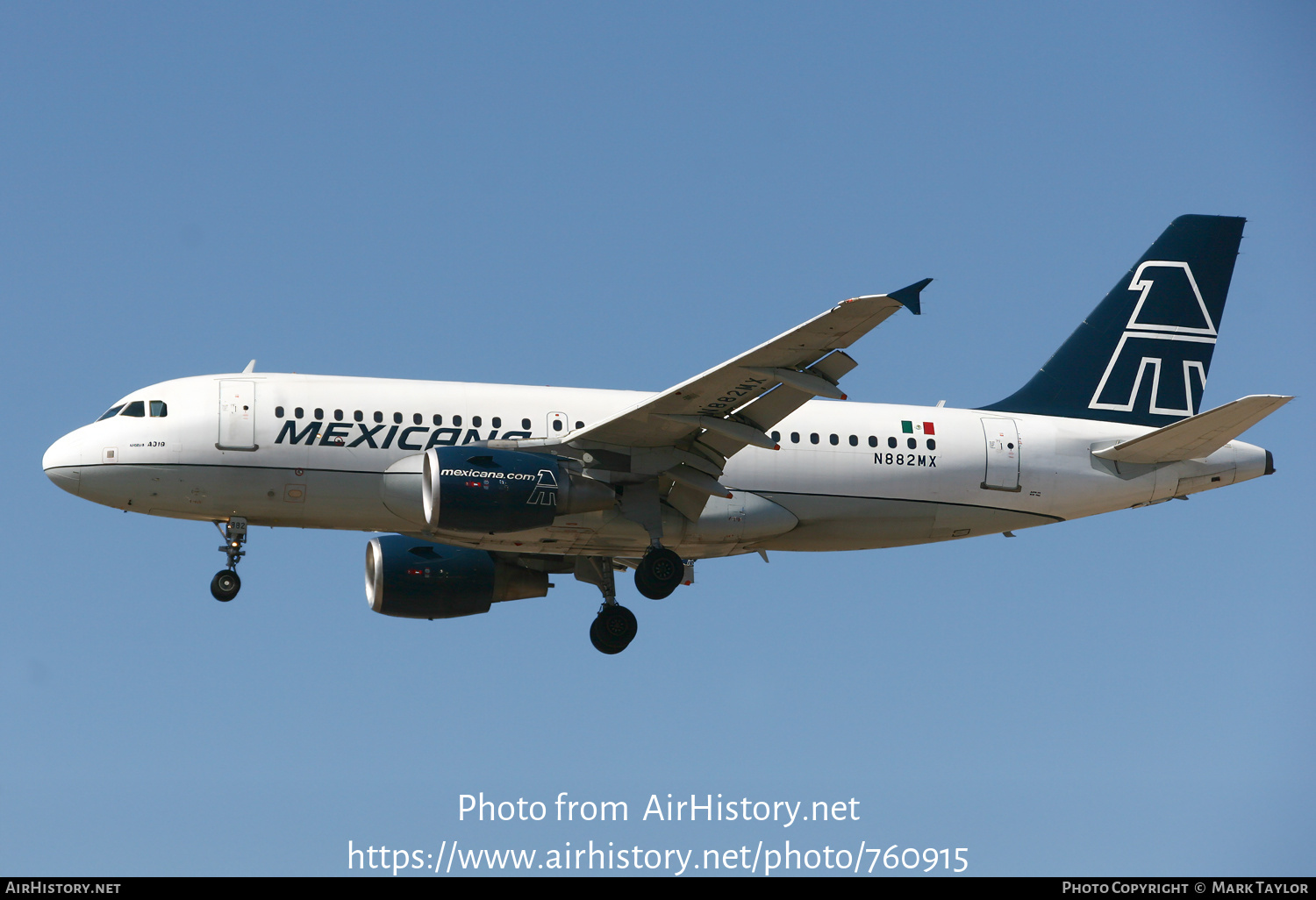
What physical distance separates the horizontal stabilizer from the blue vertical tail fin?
177 centimetres

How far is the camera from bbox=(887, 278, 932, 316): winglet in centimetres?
2211

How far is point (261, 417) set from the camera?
2817 cm

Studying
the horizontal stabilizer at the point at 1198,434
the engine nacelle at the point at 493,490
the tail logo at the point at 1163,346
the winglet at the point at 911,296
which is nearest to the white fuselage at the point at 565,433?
the horizontal stabilizer at the point at 1198,434

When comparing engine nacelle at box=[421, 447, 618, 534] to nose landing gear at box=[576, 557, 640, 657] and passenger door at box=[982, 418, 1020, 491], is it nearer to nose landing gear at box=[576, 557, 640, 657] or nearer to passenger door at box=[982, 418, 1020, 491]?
nose landing gear at box=[576, 557, 640, 657]

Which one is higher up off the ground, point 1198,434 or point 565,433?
point 565,433

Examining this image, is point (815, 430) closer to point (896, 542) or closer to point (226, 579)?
point (896, 542)

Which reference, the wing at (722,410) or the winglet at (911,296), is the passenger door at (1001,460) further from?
the winglet at (911,296)

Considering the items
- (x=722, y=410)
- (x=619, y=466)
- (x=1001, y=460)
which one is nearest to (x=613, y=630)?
(x=619, y=466)

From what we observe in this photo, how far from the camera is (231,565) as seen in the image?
28.7 metres

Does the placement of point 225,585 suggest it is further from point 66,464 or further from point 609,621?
point 609,621

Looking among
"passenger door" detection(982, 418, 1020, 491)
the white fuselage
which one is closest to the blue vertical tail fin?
the white fuselage

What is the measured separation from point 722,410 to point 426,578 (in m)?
7.91

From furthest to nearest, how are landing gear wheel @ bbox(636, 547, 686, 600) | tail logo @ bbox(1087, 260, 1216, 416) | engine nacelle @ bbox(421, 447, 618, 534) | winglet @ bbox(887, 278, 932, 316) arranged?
tail logo @ bbox(1087, 260, 1216, 416) < landing gear wheel @ bbox(636, 547, 686, 600) < engine nacelle @ bbox(421, 447, 618, 534) < winglet @ bbox(887, 278, 932, 316)

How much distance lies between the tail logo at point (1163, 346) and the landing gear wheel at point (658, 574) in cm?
1045
